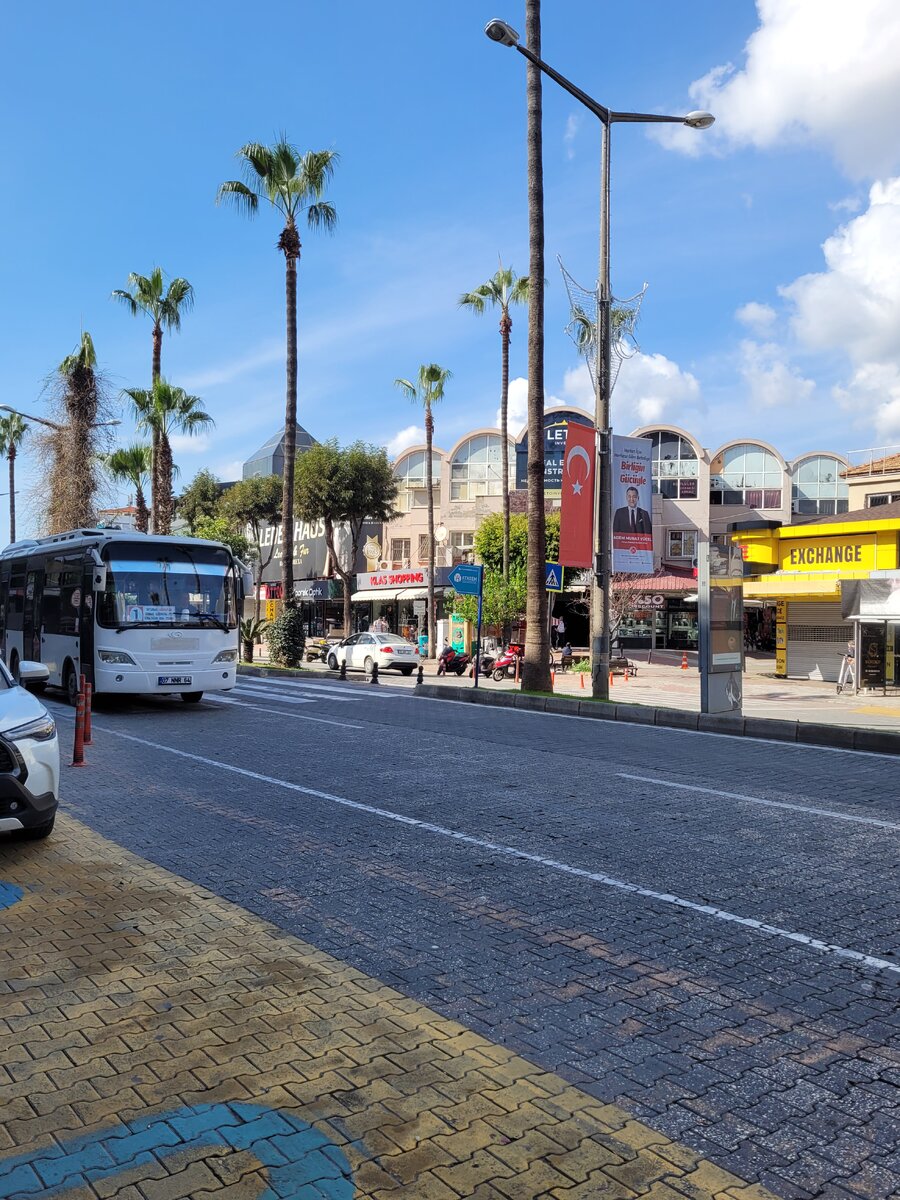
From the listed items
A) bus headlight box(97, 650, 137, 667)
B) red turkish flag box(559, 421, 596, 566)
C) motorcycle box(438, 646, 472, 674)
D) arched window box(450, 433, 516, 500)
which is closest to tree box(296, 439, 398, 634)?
arched window box(450, 433, 516, 500)

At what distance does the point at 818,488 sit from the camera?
54250 millimetres

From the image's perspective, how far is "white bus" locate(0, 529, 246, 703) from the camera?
1628cm

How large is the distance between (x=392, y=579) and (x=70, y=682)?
32.3 m

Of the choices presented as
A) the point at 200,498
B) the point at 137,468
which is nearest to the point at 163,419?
the point at 137,468

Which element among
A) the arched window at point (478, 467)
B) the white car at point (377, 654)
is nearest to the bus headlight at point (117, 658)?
the white car at point (377, 654)

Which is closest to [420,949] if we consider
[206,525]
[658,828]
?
[658,828]

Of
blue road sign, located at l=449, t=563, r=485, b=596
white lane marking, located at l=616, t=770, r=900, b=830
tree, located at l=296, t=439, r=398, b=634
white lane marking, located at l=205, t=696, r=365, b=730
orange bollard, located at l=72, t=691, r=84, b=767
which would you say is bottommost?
white lane marking, located at l=616, t=770, r=900, b=830

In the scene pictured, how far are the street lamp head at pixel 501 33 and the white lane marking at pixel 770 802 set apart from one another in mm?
13015

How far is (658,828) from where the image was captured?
780cm

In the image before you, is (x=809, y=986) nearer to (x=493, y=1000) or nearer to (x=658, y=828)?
(x=493, y=1000)

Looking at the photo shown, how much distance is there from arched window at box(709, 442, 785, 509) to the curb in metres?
34.6

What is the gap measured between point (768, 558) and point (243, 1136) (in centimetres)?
3116

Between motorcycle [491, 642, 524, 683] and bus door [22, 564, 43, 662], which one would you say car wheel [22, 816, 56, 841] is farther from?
motorcycle [491, 642, 524, 683]

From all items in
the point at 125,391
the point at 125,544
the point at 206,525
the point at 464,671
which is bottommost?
the point at 464,671
